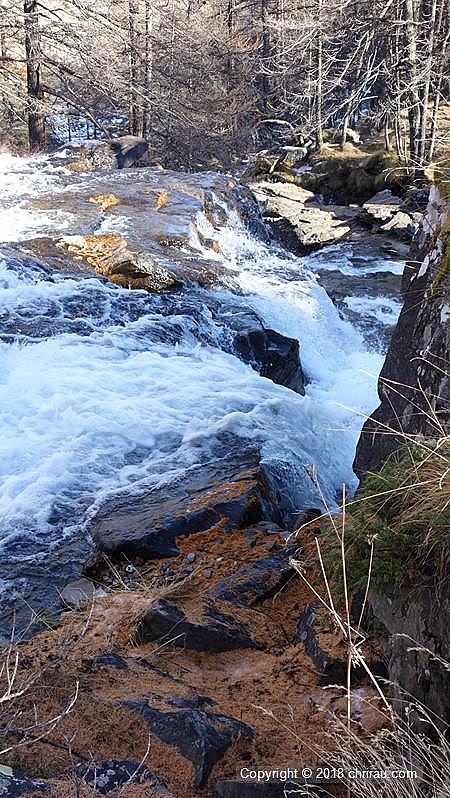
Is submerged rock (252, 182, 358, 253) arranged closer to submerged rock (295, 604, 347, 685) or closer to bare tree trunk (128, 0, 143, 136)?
bare tree trunk (128, 0, 143, 136)

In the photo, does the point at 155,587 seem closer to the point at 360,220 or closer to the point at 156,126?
the point at 360,220

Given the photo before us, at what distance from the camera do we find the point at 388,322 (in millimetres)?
11781

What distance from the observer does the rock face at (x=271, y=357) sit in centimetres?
838

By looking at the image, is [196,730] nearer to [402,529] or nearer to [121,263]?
[402,529]

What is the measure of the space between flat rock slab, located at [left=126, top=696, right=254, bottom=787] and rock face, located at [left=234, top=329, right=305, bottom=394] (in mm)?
5763

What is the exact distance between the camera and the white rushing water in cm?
567

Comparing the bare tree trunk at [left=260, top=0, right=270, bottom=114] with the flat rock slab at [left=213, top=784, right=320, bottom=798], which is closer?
the flat rock slab at [left=213, top=784, right=320, bottom=798]

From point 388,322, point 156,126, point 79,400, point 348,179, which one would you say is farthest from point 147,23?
point 79,400

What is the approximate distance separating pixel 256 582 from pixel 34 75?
1826cm

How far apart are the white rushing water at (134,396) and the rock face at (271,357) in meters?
0.24

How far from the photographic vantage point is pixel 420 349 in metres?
→ 4.19

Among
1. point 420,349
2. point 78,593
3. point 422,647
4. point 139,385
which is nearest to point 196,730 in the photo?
point 422,647

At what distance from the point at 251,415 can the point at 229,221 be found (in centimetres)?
759

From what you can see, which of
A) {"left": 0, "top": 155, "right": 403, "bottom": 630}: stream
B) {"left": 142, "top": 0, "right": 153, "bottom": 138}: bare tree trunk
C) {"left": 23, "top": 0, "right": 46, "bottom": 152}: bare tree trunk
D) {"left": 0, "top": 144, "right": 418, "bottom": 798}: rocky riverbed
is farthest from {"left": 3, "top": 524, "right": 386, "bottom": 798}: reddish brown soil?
{"left": 142, "top": 0, "right": 153, "bottom": 138}: bare tree trunk
